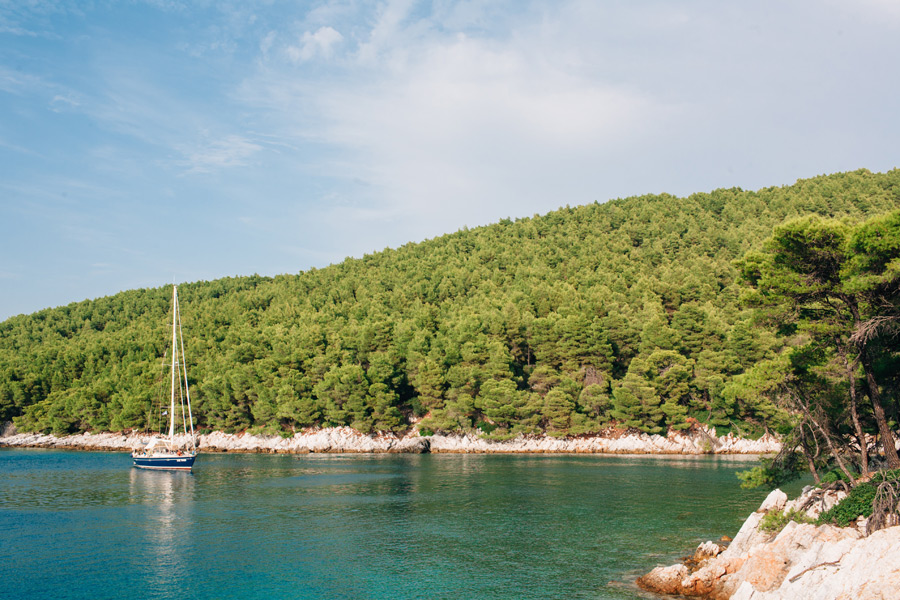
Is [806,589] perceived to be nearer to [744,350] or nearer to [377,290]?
[744,350]

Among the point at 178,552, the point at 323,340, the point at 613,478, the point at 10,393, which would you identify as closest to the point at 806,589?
the point at 178,552

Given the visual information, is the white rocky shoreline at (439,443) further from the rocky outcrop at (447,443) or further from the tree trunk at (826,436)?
the tree trunk at (826,436)

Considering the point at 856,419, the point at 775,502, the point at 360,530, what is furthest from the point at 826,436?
the point at 360,530

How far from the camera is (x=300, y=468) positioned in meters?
58.8

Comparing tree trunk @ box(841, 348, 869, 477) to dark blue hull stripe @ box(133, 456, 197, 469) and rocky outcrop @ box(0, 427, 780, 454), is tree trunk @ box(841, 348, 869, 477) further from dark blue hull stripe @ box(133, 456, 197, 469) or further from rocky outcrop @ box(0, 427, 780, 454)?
dark blue hull stripe @ box(133, 456, 197, 469)

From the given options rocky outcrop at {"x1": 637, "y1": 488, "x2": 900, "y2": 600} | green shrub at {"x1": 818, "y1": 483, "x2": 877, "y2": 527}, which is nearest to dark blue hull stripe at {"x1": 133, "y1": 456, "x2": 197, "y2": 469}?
rocky outcrop at {"x1": 637, "y1": 488, "x2": 900, "y2": 600}

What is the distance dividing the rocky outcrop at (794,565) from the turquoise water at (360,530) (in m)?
2.03

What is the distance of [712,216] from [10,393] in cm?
12724

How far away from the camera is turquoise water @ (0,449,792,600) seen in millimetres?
21594

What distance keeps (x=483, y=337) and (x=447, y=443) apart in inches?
559

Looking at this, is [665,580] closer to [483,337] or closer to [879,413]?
[879,413]

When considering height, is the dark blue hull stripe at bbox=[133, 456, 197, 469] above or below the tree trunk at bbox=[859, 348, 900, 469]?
below

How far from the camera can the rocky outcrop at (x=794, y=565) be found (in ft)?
43.8

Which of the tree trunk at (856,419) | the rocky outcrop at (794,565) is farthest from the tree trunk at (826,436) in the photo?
the rocky outcrop at (794,565)
